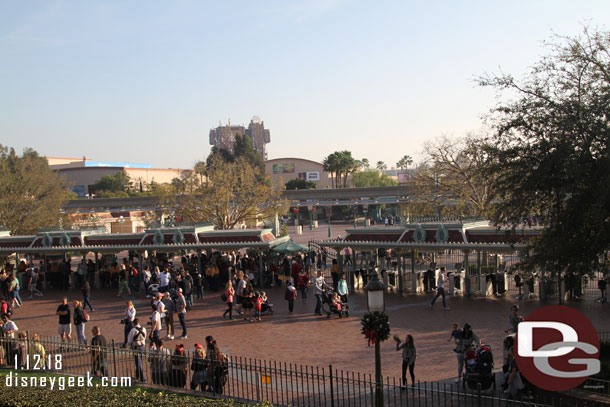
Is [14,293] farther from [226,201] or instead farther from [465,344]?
[465,344]

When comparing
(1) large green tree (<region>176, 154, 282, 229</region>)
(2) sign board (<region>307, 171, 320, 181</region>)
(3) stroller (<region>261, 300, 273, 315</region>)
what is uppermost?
(2) sign board (<region>307, 171, 320, 181</region>)

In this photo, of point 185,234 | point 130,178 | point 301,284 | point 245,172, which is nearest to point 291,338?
point 301,284

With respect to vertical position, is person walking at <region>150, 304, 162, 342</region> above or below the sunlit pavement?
above

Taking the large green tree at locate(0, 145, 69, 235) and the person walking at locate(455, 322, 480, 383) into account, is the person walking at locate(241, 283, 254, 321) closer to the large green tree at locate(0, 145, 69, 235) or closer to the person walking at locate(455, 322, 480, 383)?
the person walking at locate(455, 322, 480, 383)

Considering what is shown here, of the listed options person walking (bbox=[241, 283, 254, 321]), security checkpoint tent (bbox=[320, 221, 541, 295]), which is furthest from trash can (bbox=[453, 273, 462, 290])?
person walking (bbox=[241, 283, 254, 321])

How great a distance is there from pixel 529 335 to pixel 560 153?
13.6 ft

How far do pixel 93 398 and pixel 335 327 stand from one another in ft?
29.5

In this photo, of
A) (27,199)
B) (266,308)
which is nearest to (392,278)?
(266,308)

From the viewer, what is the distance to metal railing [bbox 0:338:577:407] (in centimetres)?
1045

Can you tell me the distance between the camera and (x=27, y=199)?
4234 cm

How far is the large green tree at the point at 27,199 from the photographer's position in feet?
136

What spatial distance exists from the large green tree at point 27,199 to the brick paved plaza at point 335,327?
20.2 m

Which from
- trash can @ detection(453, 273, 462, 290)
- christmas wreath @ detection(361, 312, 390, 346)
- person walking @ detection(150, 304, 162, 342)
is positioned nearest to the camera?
christmas wreath @ detection(361, 312, 390, 346)

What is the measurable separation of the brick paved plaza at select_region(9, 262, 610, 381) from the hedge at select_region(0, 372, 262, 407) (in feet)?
15.3
